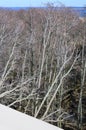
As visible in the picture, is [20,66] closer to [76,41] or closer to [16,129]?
[76,41]

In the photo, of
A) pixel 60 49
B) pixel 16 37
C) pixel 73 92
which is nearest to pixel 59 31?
pixel 60 49

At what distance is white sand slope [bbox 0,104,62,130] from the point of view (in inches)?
42.6

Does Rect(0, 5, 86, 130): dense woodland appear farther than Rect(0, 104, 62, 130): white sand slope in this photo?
Yes

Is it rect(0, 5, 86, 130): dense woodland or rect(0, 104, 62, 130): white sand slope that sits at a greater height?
rect(0, 5, 86, 130): dense woodland

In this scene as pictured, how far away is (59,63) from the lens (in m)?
10.6

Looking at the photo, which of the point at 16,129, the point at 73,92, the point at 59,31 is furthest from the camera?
the point at 73,92

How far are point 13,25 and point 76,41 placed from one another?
8.80ft

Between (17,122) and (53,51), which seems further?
(53,51)

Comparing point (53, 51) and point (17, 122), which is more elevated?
point (53, 51)

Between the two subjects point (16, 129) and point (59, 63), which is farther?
point (59, 63)

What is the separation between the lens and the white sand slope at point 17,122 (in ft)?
3.55

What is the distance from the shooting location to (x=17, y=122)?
112cm

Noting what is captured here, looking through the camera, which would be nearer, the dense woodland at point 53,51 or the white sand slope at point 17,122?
the white sand slope at point 17,122

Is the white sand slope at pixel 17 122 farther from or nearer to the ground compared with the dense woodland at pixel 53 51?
nearer to the ground
